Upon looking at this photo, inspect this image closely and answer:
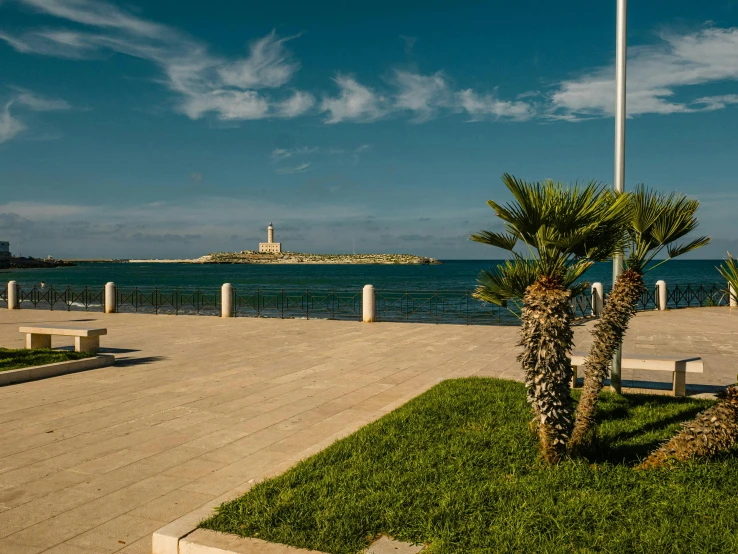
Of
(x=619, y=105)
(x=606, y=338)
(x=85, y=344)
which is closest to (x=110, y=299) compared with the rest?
(x=85, y=344)

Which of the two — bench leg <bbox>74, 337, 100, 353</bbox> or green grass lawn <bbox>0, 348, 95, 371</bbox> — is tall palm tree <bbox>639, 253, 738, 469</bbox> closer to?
green grass lawn <bbox>0, 348, 95, 371</bbox>

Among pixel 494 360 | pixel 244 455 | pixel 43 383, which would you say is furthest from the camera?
pixel 494 360

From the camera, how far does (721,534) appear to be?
371 cm

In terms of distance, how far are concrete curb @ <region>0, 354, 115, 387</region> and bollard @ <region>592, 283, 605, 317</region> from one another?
17673 millimetres

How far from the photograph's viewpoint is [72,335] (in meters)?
→ 11.0

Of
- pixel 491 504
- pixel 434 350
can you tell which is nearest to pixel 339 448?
pixel 491 504

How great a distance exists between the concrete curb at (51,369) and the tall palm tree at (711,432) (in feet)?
29.6

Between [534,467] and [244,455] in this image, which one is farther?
[244,455]

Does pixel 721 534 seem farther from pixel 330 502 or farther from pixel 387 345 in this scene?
pixel 387 345

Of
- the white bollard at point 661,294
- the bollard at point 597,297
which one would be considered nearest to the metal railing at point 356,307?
the white bollard at point 661,294

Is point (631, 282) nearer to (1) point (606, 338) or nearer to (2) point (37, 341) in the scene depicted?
(1) point (606, 338)

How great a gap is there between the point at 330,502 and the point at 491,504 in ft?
3.92

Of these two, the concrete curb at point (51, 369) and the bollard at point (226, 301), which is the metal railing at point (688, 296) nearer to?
the bollard at point (226, 301)

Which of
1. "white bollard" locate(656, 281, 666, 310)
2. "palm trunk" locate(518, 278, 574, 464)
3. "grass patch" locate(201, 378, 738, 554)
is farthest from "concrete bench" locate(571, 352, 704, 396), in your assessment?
"white bollard" locate(656, 281, 666, 310)
